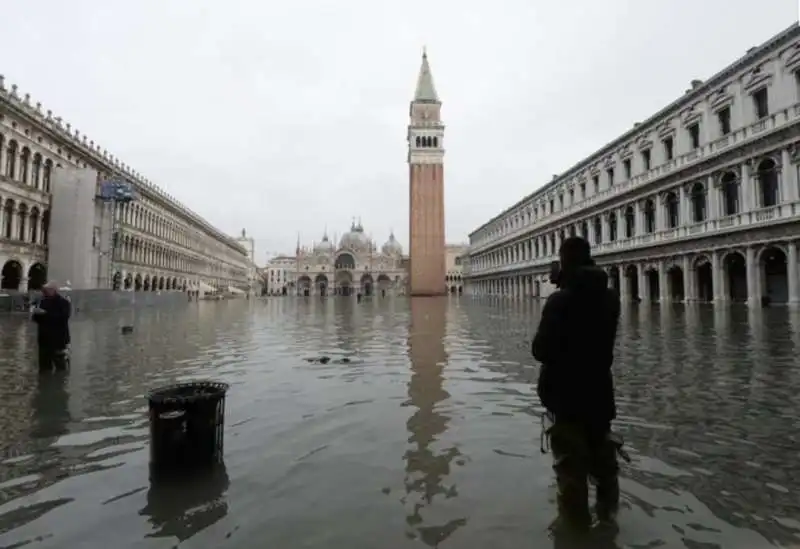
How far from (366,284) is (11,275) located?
343 feet

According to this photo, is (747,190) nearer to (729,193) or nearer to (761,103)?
(729,193)

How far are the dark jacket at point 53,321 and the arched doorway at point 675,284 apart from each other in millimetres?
33966

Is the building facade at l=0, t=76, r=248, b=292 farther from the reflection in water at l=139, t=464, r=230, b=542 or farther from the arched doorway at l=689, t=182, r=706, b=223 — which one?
the arched doorway at l=689, t=182, r=706, b=223

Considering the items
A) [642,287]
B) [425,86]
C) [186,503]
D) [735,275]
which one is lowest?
[186,503]

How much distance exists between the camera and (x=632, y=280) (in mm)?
39344

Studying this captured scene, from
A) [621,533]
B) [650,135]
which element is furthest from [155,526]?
[650,135]

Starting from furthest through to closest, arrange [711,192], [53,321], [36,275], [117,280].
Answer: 1. [117,280]
2. [36,275]
3. [711,192]
4. [53,321]

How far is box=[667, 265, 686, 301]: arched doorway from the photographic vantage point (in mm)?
33031

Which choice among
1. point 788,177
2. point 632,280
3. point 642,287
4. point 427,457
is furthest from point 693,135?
point 427,457

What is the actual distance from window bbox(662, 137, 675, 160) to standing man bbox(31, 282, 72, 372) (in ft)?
117

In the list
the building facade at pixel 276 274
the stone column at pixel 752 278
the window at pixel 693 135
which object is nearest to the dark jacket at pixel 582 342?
the stone column at pixel 752 278

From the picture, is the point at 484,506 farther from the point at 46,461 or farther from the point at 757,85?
the point at 757,85

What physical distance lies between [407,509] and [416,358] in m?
7.27

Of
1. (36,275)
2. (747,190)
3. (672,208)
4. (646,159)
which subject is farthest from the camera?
(36,275)
